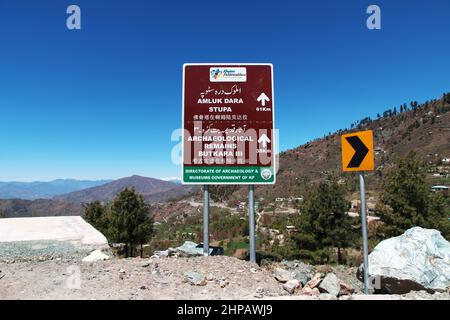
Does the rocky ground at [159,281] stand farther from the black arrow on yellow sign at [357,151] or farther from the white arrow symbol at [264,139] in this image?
the white arrow symbol at [264,139]

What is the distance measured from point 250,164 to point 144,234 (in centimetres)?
1563

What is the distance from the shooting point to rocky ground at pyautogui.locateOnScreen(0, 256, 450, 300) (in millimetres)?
4531

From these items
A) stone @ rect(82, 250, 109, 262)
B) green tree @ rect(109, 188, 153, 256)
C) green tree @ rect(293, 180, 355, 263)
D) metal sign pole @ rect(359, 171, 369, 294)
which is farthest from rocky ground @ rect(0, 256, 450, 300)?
green tree @ rect(109, 188, 153, 256)

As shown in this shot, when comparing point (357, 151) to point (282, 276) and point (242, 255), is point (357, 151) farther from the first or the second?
point (242, 255)

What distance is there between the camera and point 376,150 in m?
99.0

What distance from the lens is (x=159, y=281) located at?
5105mm

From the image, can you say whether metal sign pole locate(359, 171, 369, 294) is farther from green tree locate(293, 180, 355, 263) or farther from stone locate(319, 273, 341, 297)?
green tree locate(293, 180, 355, 263)

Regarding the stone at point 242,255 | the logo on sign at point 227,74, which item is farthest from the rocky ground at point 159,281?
the stone at point 242,255

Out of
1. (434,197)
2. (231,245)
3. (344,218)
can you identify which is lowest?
(231,245)

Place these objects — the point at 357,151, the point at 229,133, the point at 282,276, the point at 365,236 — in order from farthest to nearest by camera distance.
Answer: the point at 229,133, the point at 282,276, the point at 357,151, the point at 365,236

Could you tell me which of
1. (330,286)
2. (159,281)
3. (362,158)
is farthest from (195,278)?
(362,158)

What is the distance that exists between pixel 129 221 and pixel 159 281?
16.2 meters

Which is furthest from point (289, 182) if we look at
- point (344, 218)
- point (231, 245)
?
point (344, 218)
